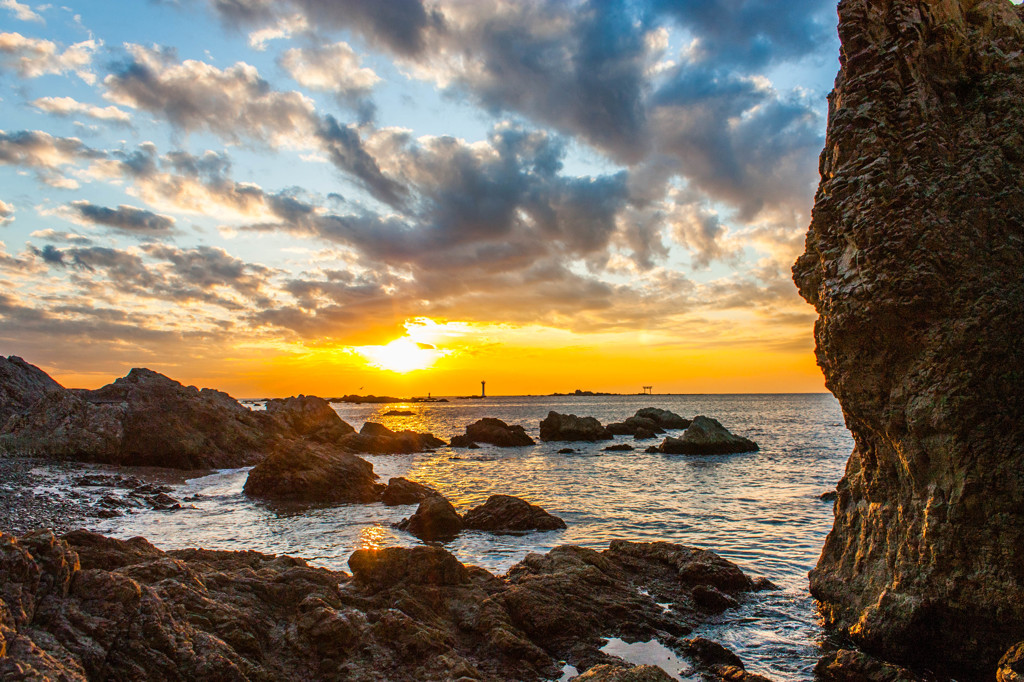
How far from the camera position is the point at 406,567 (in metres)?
9.80

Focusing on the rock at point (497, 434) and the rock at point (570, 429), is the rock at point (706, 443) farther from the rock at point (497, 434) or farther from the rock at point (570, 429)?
the rock at point (497, 434)

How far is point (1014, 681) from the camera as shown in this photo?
6.52 meters

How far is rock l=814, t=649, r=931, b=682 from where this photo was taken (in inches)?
292

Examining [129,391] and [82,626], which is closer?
[82,626]

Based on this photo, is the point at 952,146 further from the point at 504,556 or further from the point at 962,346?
the point at 504,556

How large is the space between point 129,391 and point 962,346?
117 feet

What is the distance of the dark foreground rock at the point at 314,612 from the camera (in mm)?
5262

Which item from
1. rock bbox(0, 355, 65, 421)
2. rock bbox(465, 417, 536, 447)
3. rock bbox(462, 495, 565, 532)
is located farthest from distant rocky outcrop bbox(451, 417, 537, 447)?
rock bbox(462, 495, 565, 532)

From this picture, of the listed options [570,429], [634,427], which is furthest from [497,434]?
[634,427]

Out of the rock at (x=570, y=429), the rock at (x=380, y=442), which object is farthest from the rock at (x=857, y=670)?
the rock at (x=570, y=429)

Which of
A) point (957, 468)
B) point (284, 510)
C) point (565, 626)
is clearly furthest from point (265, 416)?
point (957, 468)

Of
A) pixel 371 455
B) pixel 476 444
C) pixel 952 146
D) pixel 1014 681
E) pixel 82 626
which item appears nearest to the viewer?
pixel 82 626

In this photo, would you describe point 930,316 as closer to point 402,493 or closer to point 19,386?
point 402,493

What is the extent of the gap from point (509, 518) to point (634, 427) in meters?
53.8
